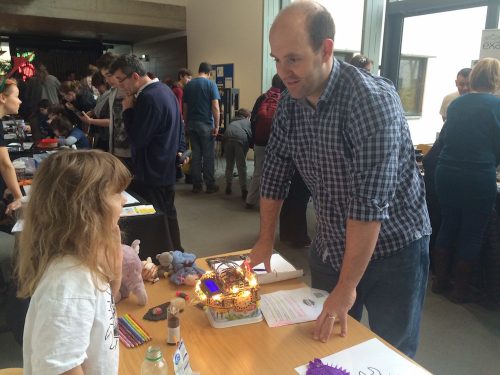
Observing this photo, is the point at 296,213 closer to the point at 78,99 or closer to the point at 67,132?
the point at 67,132

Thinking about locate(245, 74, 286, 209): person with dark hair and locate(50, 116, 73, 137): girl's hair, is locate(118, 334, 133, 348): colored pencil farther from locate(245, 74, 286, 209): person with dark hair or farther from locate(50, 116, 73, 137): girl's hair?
locate(50, 116, 73, 137): girl's hair

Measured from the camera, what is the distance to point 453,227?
2.52 metres

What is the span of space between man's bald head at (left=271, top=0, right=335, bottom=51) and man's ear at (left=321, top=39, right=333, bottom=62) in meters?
0.01

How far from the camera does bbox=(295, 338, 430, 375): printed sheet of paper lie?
95 centimetres

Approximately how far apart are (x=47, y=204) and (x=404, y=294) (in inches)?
39.0

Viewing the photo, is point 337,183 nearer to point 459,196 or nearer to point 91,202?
point 91,202

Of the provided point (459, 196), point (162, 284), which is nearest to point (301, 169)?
point (162, 284)

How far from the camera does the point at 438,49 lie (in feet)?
15.6

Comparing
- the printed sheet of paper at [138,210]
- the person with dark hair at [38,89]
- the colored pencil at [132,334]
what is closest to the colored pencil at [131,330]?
the colored pencil at [132,334]

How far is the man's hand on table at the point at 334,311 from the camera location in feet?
3.32

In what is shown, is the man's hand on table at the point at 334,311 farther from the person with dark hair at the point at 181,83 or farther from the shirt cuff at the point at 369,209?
the person with dark hair at the point at 181,83

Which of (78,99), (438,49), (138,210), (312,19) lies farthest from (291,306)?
(438,49)

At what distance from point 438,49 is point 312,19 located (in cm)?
449

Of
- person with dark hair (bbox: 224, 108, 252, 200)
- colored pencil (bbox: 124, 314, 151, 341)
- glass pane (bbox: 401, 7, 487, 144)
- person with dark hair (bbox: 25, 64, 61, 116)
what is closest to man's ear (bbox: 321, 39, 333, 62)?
colored pencil (bbox: 124, 314, 151, 341)
